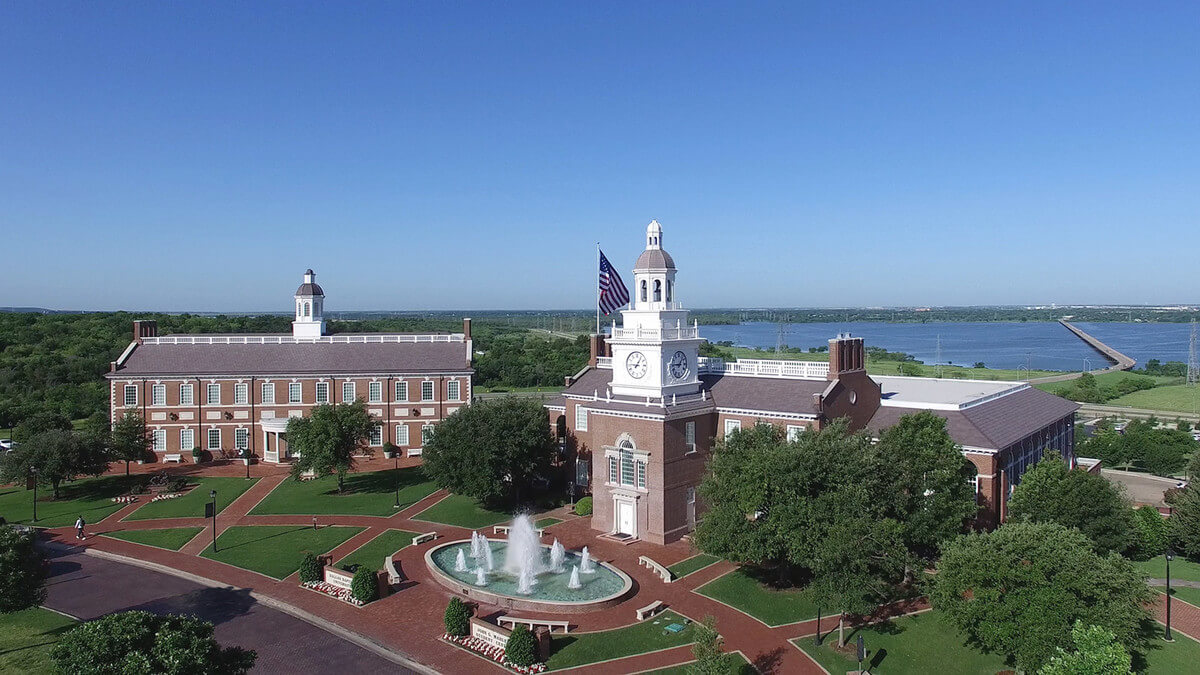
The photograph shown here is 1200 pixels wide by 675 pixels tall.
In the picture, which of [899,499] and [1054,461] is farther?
[1054,461]

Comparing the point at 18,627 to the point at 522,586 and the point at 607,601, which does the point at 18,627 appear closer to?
the point at 522,586

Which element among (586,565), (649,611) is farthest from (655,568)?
(649,611)

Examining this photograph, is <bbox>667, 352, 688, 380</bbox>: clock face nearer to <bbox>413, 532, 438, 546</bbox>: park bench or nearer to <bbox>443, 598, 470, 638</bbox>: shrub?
<bbox>413, 532, 438, 546</bbox>: park bench

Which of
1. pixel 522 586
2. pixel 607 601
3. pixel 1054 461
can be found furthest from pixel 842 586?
pixel 1054 461

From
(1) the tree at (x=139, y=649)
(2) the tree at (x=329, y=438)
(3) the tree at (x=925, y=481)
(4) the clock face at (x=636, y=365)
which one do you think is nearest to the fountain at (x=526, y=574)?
(4) the clock face at (x=636, y=365)

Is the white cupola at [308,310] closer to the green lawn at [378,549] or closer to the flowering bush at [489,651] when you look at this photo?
the green lawn at [378,549]

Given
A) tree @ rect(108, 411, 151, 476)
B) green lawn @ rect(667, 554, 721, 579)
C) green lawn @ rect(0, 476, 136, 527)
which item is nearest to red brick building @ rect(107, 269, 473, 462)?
tree @ rect(108, 411, 151, 476)

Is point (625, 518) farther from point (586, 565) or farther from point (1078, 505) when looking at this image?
point (1078, 505)
